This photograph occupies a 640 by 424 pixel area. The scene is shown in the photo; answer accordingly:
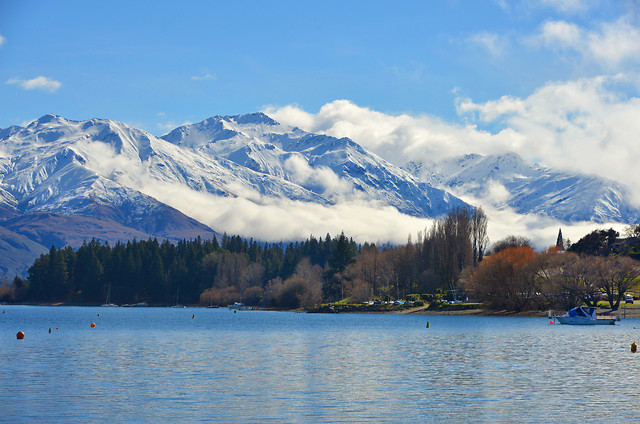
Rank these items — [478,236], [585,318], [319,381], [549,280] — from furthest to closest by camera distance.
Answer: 1. [478,236]
2. [549,280]
3. [585,318]
4. [319,381]

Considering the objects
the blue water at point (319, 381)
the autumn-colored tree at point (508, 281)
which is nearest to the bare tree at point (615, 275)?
the autumn-colored tree at point (508, 281)

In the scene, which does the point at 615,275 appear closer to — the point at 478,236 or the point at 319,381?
the point at 478,236

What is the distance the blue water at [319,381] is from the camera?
35688 mm

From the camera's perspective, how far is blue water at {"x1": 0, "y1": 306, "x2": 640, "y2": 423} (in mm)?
35688

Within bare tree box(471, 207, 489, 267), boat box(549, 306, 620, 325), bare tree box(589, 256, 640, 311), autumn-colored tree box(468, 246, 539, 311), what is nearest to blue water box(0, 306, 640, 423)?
boat box(549, 306, 620, 325)

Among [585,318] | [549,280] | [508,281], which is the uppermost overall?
[549,280]

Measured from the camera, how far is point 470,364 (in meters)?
56.2

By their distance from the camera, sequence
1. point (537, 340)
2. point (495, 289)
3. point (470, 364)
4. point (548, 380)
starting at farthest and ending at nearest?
1. point (495, 289)
2. point (537, 340)
3. point (470, 364)
4. point (548, 380)

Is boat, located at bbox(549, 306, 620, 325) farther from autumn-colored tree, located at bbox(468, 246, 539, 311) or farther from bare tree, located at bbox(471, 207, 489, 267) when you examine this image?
bare tree, located at bbox(471, 207, 489, 267)

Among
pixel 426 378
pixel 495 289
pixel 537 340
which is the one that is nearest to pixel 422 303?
pixel 495 289

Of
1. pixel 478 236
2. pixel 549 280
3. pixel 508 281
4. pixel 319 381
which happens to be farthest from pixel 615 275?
pixel 319 381

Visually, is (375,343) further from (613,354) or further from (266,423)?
(266,423)

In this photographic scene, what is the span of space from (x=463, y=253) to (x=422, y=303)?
1491 cm

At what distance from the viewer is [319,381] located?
152 ft
